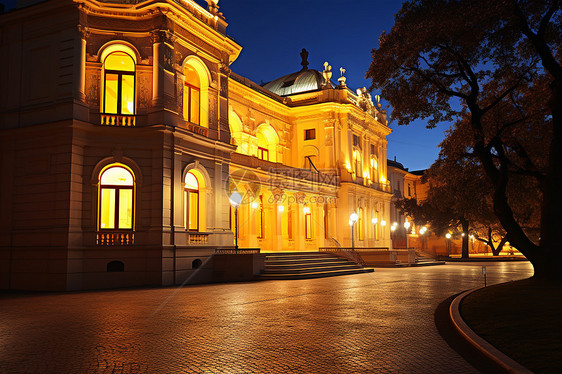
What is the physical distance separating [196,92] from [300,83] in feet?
76.3

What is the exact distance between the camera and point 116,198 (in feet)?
74.1

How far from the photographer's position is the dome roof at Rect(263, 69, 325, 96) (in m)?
47.3

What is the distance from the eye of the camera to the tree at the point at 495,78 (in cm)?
1773

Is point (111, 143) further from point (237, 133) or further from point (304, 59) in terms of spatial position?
point (304, 59)

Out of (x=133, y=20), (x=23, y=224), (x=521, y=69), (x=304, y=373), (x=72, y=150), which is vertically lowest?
(x=304, y=373)

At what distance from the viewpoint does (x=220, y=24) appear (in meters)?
27.4

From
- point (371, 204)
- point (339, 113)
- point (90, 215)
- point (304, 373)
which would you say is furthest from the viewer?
point (371, 204)

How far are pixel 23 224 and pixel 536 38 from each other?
73.1 ft

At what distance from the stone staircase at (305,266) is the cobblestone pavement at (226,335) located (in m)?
8.24

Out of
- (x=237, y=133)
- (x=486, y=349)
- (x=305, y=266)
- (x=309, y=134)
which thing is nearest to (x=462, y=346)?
(x=486, y=349)

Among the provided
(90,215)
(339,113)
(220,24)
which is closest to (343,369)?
(90,215)

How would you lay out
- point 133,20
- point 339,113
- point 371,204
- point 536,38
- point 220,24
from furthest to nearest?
point 371,204, point 339,113, point 220,24, point 133,20, point 536,38

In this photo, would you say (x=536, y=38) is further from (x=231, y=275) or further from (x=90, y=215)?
(x=90, y=215)

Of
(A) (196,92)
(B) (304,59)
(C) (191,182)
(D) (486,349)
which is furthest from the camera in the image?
(B) (304,59)
